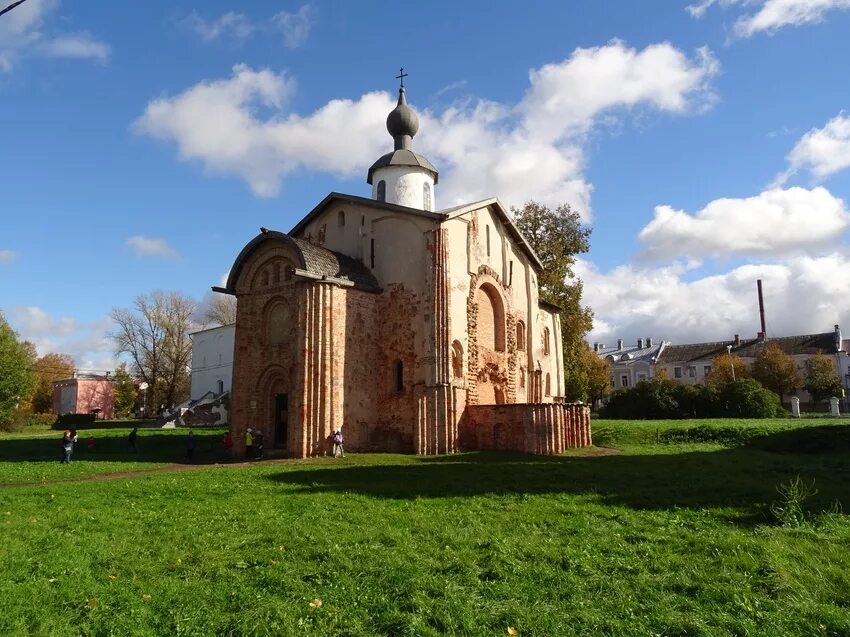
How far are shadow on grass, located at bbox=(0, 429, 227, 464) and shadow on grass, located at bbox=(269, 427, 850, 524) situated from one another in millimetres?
8995

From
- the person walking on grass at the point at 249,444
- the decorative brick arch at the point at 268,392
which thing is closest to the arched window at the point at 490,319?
the decorative brick arch at the point at 268,392

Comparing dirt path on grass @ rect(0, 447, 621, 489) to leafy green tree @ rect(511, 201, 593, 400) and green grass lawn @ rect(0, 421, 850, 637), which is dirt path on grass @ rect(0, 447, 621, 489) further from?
leafy green tree @ rect(511, 201, 593, 400)

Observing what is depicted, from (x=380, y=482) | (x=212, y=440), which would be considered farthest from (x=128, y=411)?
(x=380, y=482)

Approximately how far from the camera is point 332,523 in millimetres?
8945

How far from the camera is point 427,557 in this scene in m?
7.27

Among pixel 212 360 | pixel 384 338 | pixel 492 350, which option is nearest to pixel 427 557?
pixel 384 338

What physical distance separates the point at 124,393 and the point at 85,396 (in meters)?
8.93

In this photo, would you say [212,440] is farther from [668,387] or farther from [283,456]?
[668,387]

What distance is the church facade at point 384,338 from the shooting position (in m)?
20.5

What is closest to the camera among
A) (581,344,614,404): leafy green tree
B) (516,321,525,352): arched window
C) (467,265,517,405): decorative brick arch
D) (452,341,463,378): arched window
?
(452,341,463,378): arched window

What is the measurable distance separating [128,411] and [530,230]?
48.2 metres

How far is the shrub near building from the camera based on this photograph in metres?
38.1

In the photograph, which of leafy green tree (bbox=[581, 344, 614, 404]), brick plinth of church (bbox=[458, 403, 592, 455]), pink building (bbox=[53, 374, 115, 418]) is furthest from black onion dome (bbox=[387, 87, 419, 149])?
pink building (bbox=[53, 374, 115, 418])

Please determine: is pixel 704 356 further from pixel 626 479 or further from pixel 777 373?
pixel 626 479
